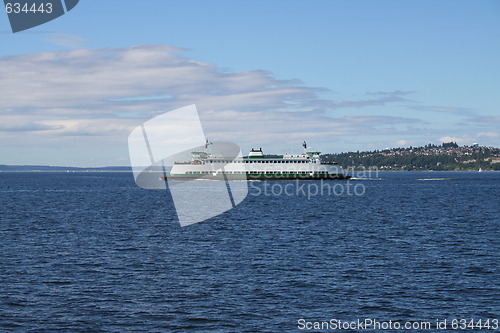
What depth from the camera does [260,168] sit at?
179500 millimetres

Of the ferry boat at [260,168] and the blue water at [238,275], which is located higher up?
the blue water at [238,275]

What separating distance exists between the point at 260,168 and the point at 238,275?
489 feet

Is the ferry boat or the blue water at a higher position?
the blue water

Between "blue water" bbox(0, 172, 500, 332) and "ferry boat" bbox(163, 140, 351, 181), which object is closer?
"blue water" bbox(0, 172, 500, 332)

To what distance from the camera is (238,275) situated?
101ft

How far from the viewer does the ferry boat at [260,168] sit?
180m

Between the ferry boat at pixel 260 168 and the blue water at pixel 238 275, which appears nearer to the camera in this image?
the blue water at pixel 238 275

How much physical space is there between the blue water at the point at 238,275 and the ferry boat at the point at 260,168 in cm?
12467

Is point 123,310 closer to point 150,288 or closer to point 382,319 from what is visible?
point 150,288

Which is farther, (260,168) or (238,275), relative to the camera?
(260,168)

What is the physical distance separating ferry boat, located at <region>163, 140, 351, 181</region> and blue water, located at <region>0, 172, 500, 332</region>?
409ft

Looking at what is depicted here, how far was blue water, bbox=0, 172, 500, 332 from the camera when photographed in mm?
23328

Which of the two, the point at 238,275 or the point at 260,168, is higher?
the point at 238,275

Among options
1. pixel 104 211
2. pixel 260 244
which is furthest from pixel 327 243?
pixel 104 211
